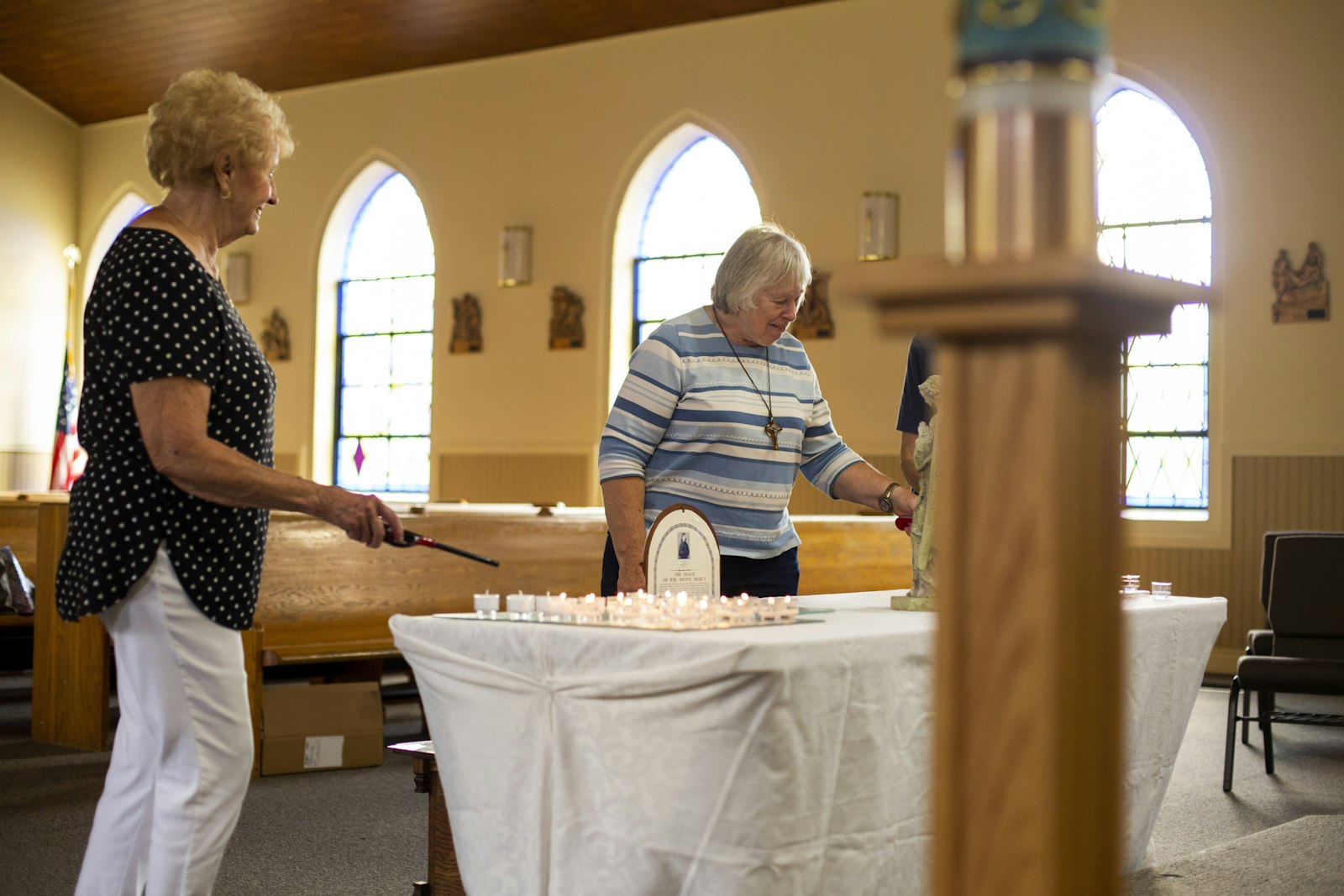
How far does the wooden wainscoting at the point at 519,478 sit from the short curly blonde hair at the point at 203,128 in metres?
8.30

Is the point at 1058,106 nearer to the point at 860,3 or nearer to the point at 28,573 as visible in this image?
the point at 28,573

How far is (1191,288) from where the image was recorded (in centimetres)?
105

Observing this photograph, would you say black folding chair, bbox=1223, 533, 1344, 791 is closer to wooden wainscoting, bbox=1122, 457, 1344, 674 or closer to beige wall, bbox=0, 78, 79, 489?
wooden wainscoting, bbox=1122, 457, 1344, 674

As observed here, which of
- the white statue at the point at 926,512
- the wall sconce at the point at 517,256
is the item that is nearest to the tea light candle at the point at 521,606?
the white statue at the point at 926,512

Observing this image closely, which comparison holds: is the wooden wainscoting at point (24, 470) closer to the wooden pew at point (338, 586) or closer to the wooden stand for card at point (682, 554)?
the wooden pew at point (338, 586)

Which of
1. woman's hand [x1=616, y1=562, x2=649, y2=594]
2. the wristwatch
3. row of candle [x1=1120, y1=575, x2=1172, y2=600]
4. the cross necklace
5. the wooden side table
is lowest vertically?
the wooden side table

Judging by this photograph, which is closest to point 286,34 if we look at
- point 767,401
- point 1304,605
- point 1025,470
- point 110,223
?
point 110,223

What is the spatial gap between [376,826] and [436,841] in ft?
4.43

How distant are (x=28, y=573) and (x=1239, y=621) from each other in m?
6.42

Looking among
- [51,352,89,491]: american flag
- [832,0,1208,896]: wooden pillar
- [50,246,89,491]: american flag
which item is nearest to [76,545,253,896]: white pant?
[832,0,1208,896]: wooden pillar

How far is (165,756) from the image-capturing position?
1797 mm

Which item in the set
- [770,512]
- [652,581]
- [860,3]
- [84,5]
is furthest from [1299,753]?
[84,5]

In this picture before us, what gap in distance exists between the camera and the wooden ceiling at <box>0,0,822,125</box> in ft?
33.6

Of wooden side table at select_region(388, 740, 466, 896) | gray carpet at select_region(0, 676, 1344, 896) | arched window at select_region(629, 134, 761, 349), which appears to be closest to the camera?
wooden side table at select_region(388, 740, 466, 896)
